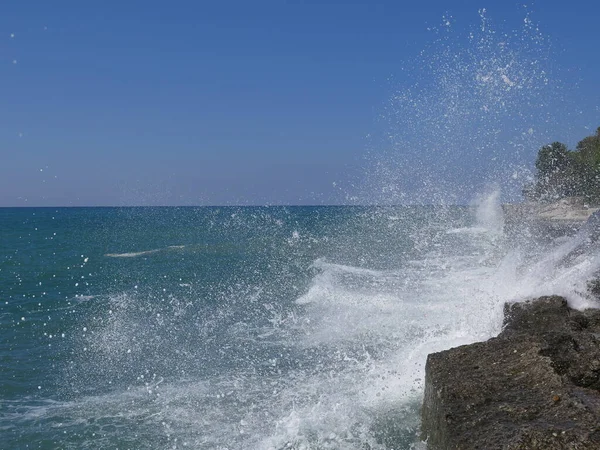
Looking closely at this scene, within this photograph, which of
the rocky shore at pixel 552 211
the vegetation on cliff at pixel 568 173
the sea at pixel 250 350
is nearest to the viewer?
the sea at pixel 250 350

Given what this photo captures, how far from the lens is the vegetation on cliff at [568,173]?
46241mm

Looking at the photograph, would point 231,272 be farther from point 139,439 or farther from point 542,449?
point 542,449

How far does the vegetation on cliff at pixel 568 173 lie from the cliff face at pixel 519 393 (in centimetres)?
3924

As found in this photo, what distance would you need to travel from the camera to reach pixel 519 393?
4664mm

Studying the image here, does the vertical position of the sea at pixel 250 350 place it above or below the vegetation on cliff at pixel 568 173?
below

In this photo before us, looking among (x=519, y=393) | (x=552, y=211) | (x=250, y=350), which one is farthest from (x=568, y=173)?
(x=519, y=393)

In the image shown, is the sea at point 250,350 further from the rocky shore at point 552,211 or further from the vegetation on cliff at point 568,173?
the vegetation on cliff at point 568,173

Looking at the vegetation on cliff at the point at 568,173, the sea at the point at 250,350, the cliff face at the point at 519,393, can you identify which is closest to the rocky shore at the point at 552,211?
the vegetation on cliff at the point at 568,173

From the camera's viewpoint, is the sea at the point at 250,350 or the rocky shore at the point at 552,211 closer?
the sea at the point at 250,350

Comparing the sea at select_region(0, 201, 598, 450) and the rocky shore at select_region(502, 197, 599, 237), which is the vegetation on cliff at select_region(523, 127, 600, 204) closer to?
the rocky shore at select_region(502, 197, 599, 237)

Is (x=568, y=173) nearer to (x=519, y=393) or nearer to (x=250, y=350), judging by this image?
(x=250, y=350)

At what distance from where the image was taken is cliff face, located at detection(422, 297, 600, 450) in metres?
3.94

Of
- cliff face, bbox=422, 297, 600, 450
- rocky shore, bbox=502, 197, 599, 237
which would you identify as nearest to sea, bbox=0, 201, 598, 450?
cliff face, bbox=422, 297, 600, 450

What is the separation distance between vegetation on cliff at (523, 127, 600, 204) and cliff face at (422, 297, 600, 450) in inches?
1545
